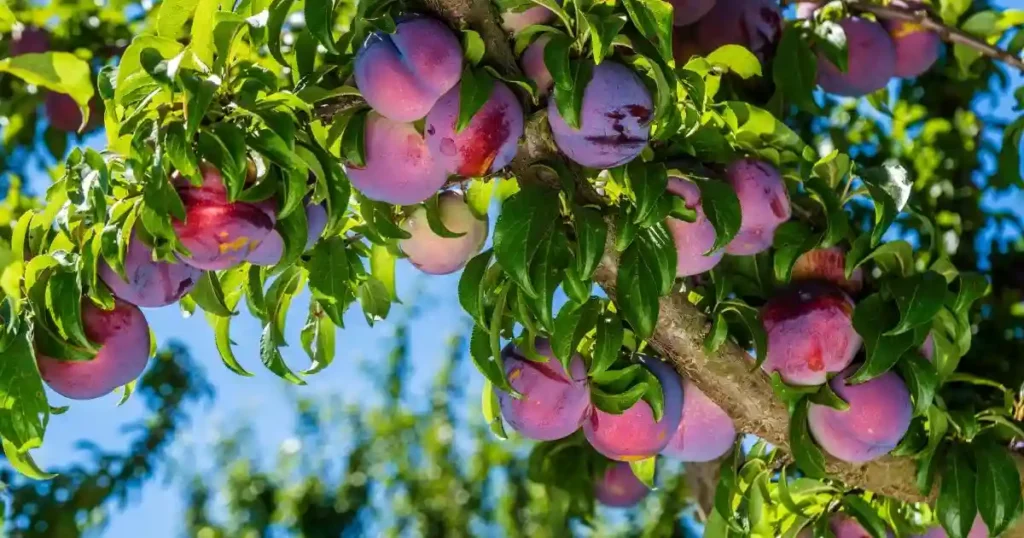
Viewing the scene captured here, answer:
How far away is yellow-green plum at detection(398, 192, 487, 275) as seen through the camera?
1.03 m

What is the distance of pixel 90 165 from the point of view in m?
0.79

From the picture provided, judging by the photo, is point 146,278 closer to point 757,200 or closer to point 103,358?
point 103,358

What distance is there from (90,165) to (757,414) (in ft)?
2.17

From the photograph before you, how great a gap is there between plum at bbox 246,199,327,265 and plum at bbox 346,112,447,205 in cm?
4

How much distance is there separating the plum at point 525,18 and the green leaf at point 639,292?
203 mm

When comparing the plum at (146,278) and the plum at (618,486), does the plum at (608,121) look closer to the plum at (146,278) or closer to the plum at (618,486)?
the plum at (146,278)

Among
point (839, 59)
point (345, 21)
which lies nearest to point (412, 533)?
point (345, 21)

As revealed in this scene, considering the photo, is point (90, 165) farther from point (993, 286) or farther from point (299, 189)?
point (993, 286)

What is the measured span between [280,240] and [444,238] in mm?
187

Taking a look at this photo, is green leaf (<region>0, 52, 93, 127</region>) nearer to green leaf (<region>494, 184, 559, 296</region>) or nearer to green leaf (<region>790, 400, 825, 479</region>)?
green leaf (<region>494, 184, 559, 296</region>)

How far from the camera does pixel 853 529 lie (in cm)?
120

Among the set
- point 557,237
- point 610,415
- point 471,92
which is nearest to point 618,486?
point 610,415

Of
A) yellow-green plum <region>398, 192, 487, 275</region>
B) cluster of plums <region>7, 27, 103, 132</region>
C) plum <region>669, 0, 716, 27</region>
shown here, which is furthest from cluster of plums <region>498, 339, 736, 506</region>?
cluster of plums <region>7, 27, 103, 132</region>

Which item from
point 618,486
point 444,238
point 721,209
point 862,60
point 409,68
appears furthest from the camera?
point 618,486
